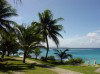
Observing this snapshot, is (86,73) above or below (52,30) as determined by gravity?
below

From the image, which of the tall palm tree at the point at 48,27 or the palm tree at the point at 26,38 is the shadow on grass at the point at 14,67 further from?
the tall palm tree at the point at 48,27

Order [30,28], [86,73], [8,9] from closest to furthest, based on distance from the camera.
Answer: [86,73], [8,9], [30,28]

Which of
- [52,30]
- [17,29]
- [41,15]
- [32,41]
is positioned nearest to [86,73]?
[32,41]

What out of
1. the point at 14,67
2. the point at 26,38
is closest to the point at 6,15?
the point at 26,38

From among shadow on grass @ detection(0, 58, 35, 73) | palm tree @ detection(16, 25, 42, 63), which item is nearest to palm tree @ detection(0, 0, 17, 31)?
palm tree @ detection(16, 25, 42, 63)

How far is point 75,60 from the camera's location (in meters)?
28.8

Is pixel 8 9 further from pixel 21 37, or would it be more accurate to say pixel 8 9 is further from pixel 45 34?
pixel 45 34

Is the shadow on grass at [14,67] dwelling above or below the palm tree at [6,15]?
below

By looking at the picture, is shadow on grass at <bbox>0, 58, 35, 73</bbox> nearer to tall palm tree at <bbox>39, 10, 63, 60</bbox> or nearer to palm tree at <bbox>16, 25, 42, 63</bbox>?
palm tree at <bbox>16, 25, 42, 63</bbox>

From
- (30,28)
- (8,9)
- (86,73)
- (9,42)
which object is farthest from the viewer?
(9,42)

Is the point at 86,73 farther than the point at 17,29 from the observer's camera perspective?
No

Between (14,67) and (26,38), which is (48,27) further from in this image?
(14,67)

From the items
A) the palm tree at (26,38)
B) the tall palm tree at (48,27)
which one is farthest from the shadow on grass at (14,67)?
the tall palm tree at (48,27)

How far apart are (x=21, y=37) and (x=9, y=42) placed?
7.69 metres
